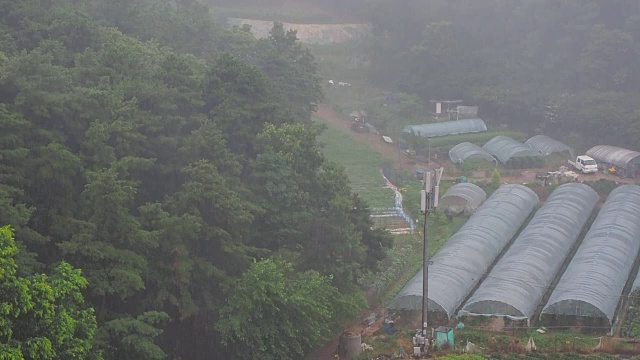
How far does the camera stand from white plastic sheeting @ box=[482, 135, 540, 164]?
42062 mm

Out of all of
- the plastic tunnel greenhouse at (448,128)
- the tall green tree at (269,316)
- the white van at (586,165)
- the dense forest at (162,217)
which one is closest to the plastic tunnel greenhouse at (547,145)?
the white van at (586,165)

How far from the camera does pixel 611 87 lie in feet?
159

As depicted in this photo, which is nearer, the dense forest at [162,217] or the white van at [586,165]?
the dense forest at [162,217]

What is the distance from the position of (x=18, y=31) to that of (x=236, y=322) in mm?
15349

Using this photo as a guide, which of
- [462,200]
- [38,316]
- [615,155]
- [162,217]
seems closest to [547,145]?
[615,155]

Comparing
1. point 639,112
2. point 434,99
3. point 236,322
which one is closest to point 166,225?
point 236,322

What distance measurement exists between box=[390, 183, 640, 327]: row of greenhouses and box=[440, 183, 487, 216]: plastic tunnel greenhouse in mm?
431

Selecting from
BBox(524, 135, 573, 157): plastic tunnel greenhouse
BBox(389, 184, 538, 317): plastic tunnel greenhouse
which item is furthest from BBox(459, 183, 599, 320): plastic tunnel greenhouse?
BBox(524, 135, 573, 157): plastic tunnel greenhouse

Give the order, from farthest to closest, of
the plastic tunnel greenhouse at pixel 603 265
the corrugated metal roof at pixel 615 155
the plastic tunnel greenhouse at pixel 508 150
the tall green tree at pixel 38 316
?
the plastic tunnel greenhouse at pixel 508 150 → the corrugated metal roof at pixel 615 155 → the plastic tunnel greenhouse at pixel 603 265 → the tall green tree at pixel 38 316

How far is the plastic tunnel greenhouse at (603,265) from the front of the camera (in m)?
23.8

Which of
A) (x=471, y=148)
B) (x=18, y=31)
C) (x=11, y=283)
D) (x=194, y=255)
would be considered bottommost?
(x=471, y=148)

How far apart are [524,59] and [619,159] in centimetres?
1324

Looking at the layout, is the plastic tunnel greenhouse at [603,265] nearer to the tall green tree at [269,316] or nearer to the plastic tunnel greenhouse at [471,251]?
the plastic tunnel greenhouse at [471,251]

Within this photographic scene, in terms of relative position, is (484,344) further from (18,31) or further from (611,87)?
(611,87)
